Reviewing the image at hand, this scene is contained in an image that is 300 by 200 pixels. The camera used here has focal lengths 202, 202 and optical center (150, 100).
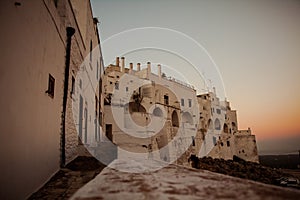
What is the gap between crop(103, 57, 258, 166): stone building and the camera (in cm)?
1934

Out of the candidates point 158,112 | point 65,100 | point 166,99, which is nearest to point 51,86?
point 65,100

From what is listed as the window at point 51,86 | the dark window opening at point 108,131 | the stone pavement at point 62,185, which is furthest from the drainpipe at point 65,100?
the dark window opening at point 108,131

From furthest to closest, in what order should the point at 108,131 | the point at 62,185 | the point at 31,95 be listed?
the point at 108,131, the point at 62,185, the point at 31,95

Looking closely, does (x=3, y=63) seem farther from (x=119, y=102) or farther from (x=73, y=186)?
(x=119, y=102)

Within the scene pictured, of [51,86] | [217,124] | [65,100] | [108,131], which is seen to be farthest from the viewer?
[217,124]

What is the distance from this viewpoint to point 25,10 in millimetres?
3342

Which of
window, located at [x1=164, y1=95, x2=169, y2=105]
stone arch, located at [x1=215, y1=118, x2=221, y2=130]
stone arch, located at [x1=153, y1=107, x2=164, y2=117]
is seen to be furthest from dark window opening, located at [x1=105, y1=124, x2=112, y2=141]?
stone arch, located at [x1=215, y1=118, x2=221, y2=130]

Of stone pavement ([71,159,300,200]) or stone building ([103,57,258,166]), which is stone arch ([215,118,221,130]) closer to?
stone building ([103,57,258,166])

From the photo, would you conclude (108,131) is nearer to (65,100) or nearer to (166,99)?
(65,100)

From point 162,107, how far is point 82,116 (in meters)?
18.8

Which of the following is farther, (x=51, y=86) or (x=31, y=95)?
(x=51, y=86)

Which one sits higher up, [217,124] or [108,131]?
[217,124]

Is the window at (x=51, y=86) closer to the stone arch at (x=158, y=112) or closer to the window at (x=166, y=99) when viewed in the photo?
the stone arch at (x=158, y=112)

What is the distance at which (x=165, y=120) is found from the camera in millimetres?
24016
